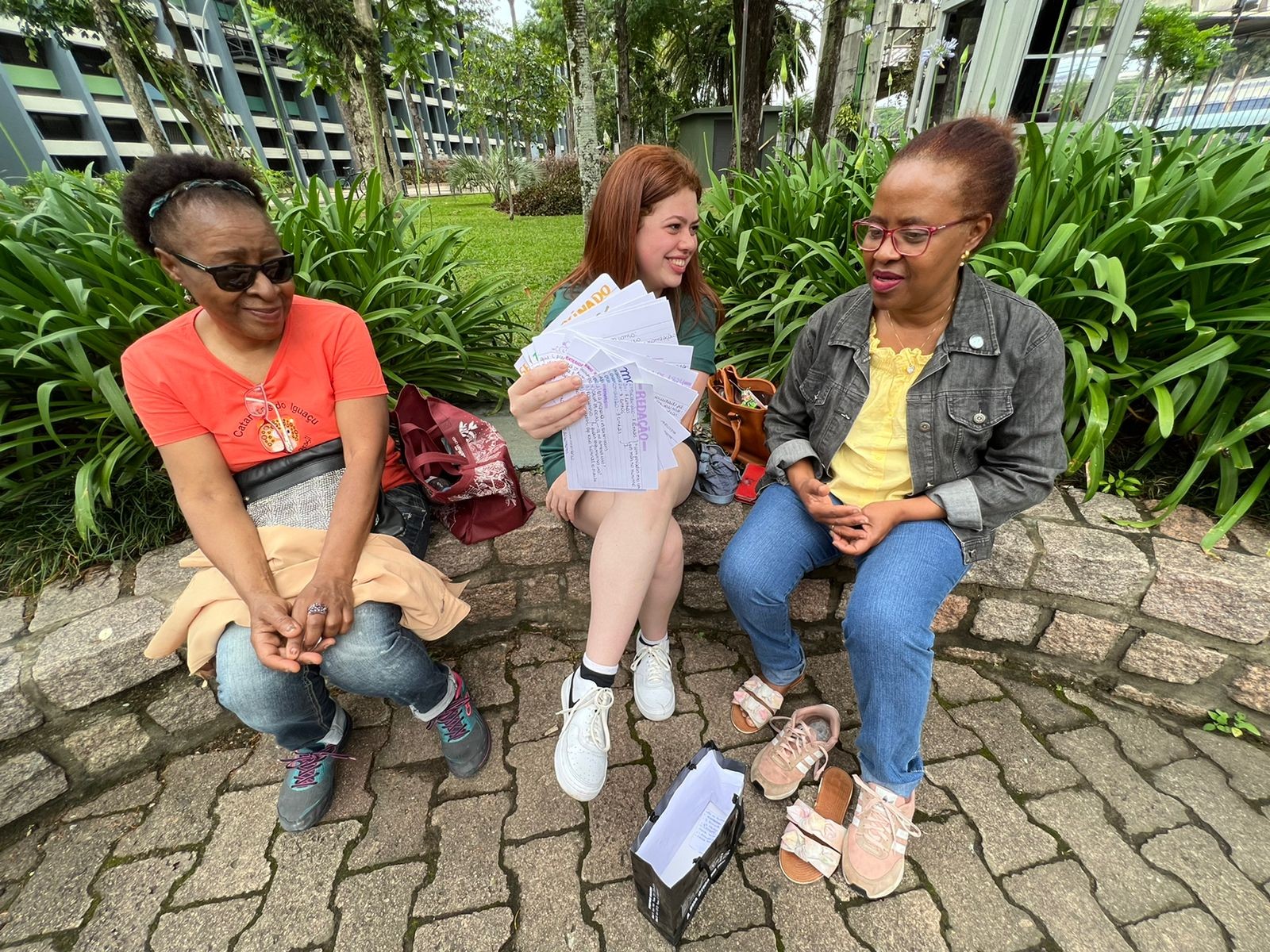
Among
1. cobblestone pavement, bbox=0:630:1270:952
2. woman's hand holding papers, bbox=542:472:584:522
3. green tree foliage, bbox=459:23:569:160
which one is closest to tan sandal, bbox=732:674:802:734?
cobblestone pavement, bbox=0:630:1270:952

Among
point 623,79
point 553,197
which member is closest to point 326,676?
point 623,79

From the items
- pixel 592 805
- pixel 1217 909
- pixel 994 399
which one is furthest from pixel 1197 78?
pixel 592 805

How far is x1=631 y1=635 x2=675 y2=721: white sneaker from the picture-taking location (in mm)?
1860

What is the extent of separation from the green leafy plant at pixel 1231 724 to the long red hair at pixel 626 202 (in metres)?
2.29

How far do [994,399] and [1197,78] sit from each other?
7872mm

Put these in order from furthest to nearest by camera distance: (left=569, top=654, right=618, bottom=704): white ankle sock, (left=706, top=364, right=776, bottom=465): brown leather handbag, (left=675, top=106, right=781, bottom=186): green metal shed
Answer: (left=675, top=106, right=781, bottom=186): green metal shed
(left=706, top=364, right=776, bottom=465): brown leather handbag
(left=569, top=654, right=618, bottom=704): white ankle sock

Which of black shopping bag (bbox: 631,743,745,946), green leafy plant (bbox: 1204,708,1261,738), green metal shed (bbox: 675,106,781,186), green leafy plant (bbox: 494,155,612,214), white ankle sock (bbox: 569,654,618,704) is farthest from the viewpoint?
green metal shed (bbox: 675,106,781,186)

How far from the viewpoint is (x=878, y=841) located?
1.46 metres

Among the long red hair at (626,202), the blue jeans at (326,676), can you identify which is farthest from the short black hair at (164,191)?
the blue jeans at (326,676)

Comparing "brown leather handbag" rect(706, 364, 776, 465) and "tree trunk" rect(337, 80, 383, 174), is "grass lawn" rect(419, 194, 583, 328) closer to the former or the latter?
"tree trunk" rect(337, 80, 383, 174)

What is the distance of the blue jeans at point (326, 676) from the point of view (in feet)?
4.79

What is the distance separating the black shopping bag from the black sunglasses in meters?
Answer: 1.59

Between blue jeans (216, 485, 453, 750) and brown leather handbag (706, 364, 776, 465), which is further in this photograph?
brown leather handbag (706, 364, 776, 465)

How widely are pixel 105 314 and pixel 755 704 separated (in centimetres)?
267
